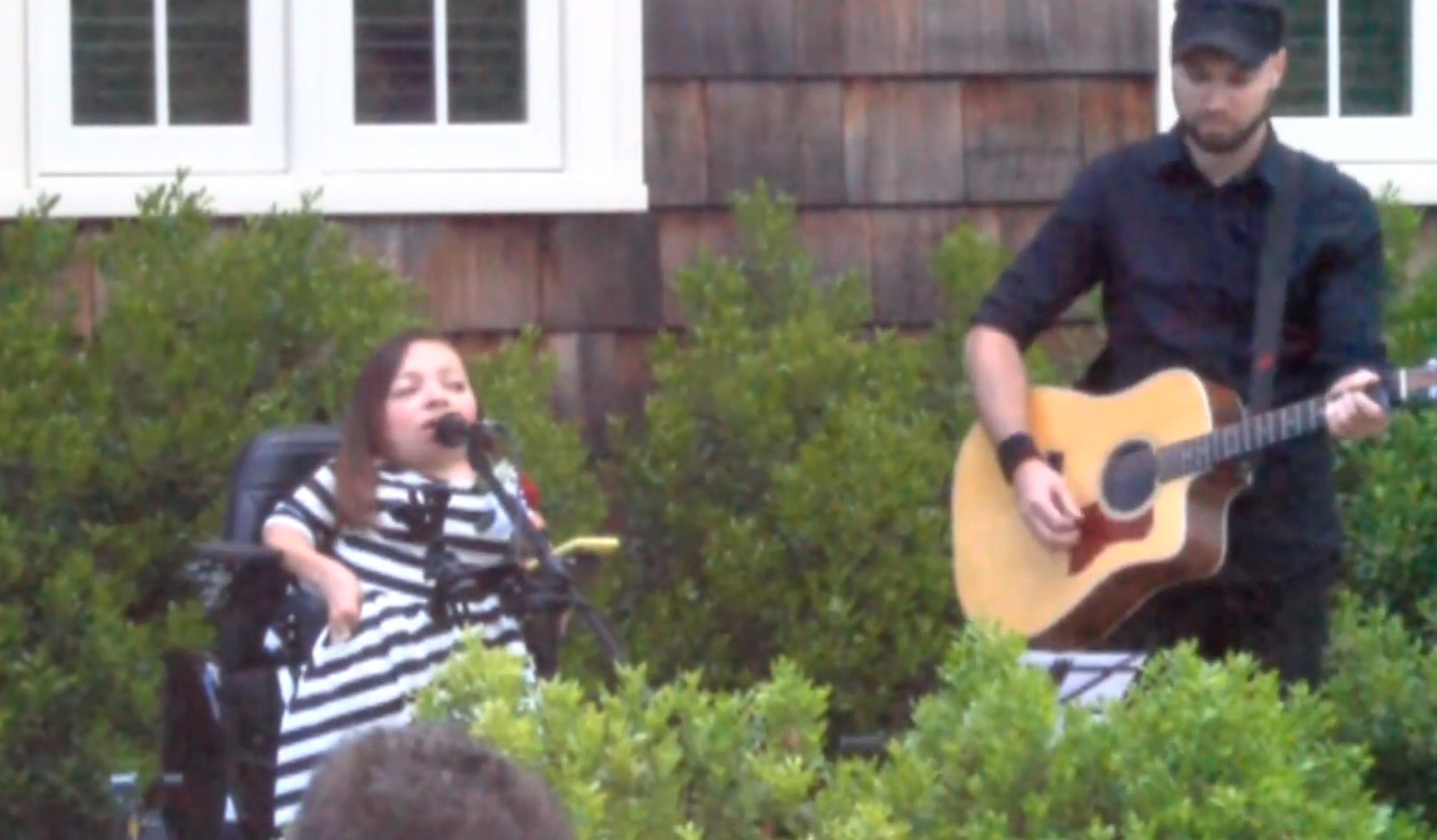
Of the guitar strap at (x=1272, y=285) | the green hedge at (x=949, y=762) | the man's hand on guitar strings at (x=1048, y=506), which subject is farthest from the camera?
the man's hand on guitar strings at (x=1048, y=506)

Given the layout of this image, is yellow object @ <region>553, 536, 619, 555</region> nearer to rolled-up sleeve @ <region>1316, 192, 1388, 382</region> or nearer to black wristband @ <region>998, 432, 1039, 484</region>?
black wristband @ <region>998, 432, 1039, 484</region>

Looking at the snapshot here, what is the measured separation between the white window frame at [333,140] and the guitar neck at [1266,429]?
195 centimetres

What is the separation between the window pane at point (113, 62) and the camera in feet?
20.9

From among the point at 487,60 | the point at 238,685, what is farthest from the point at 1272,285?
the point at 487,60

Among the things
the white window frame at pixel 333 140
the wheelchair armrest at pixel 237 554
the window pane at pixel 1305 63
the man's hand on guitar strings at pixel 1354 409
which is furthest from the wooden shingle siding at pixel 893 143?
the man's hand on guitar strings at pixel 1354 409

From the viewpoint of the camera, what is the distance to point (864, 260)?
6.66 metres

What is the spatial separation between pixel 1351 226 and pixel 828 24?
6.64 feet

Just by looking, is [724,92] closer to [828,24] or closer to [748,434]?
[828,24]

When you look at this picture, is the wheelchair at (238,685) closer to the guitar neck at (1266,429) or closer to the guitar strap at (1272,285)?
the guitar neck at (1266,429)

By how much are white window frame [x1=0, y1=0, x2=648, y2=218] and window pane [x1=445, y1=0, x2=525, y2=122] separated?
5cm

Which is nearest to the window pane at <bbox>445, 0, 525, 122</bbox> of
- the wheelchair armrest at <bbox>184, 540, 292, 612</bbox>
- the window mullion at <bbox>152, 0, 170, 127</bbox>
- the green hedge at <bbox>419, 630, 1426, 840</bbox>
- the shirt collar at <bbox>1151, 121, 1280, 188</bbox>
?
the window mullion at <bbox>152, 0, 170, 127</bbox>

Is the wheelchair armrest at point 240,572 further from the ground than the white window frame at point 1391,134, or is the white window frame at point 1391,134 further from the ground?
the white window frame at point 1391,134

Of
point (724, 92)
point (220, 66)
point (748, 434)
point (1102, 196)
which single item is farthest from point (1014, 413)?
point (220, 66)

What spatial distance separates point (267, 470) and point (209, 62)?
1.41 metres
